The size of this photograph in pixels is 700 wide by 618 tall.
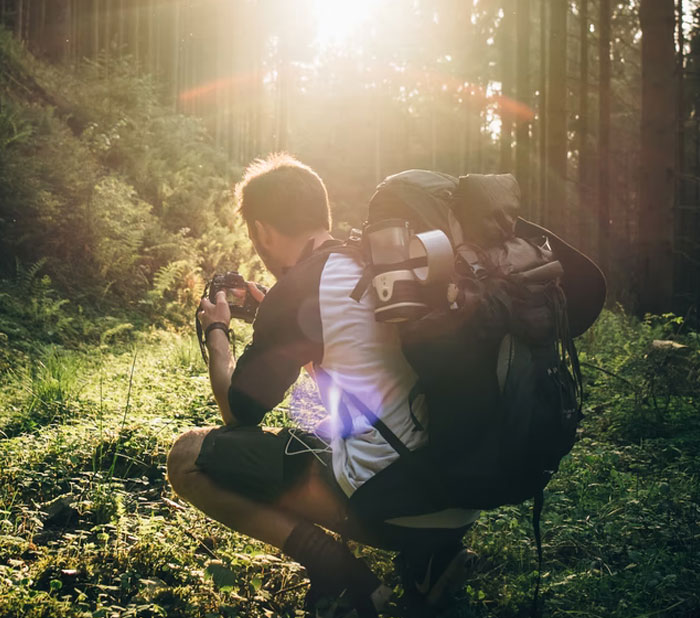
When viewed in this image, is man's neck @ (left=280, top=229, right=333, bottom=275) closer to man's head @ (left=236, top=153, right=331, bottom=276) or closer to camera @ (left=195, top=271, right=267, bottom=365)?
man's head @ (left=236, top=153, right=331, bottom=276)

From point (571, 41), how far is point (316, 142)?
19.2 meters

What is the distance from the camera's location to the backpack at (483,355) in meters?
2.50

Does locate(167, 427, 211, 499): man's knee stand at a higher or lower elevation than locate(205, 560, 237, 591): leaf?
higher

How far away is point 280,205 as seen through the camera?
132 inches

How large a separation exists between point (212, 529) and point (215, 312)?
3.97 feet

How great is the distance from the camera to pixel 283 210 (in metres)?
3.35

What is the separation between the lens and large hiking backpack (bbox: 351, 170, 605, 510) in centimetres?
250

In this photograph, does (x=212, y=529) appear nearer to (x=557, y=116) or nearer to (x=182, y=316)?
(x=182, y=316)

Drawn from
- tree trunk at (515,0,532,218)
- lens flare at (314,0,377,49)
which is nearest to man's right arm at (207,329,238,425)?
tree trunk at (515,0,532,218)

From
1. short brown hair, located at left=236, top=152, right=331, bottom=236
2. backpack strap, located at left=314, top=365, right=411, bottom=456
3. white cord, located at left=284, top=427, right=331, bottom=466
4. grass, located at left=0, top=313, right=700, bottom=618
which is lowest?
grass, located at left=0, top=313, right=700, bottom=618

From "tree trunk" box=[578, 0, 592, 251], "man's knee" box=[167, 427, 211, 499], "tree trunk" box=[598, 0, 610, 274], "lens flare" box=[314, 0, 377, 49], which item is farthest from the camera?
"lens flare" box=[314, 0, 377, 49]

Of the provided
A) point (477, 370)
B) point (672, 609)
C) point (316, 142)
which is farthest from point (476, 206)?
point (316, 142)

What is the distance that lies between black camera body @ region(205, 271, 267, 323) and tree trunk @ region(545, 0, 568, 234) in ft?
36.3

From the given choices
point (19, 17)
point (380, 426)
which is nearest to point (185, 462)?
point (380, 426)
